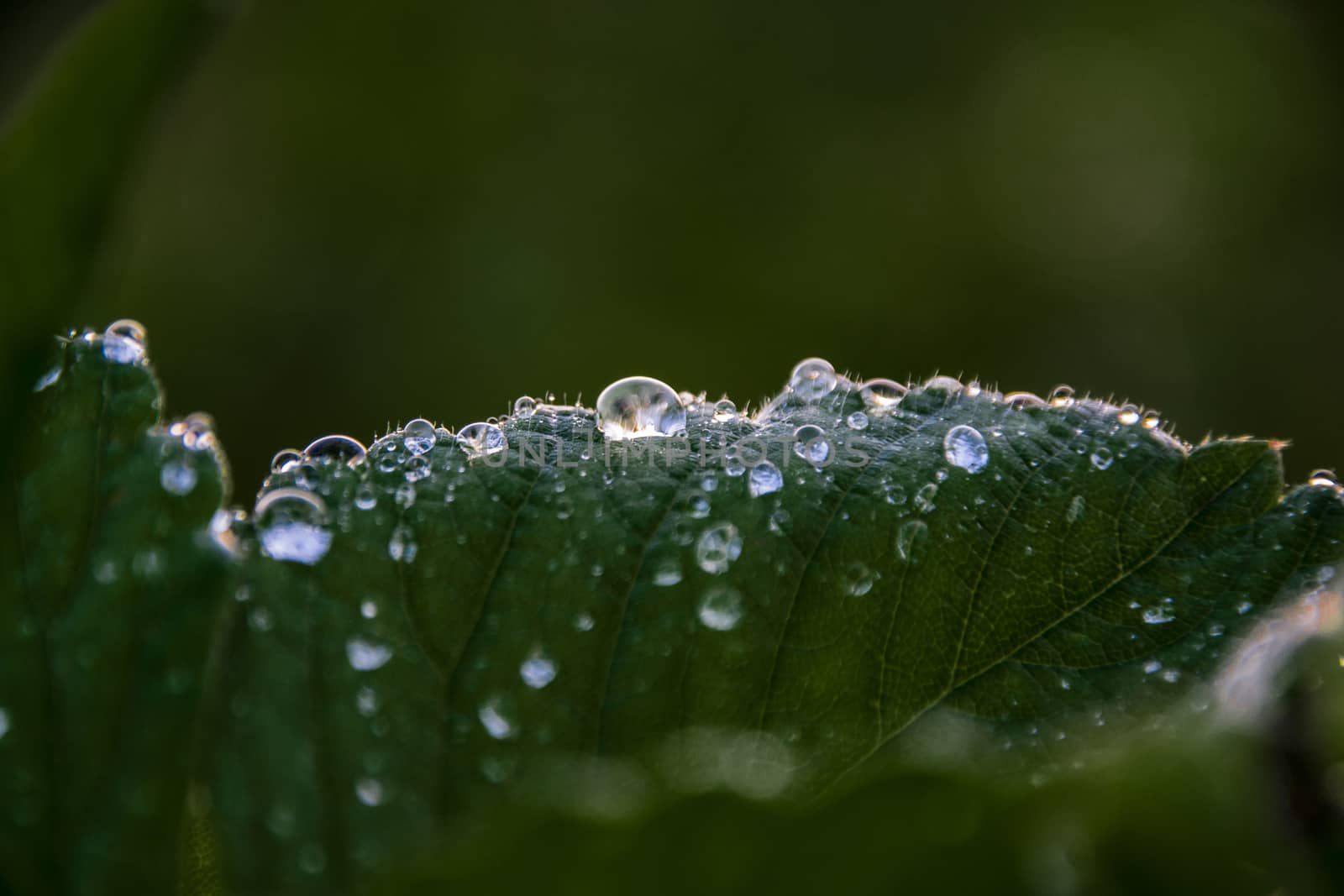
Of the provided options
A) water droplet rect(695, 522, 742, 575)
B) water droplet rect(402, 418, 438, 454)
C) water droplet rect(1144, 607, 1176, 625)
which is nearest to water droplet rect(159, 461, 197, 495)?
water droplet rect(402, 418, 438, 454)

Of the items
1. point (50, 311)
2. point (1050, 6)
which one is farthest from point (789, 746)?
point (1050, 6)

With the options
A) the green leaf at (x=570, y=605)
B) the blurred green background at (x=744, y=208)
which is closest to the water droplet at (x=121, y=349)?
the green leaf at (x=570, y=605)

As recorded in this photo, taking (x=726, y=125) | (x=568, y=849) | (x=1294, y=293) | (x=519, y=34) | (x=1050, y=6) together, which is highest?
(x=1050, y=6)

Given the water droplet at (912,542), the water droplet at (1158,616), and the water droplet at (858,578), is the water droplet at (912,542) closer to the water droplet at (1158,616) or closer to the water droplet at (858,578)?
the water droplet at (858,578)

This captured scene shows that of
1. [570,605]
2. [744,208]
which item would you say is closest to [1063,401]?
[570,605]

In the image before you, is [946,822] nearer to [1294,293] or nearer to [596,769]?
[596,769]

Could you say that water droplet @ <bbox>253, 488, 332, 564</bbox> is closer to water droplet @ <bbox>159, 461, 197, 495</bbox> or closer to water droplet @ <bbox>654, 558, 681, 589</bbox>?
water droplet @ <bbox>159, 461, 197, 495</bbox>

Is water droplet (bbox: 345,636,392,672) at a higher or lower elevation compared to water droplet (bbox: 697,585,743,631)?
lower
